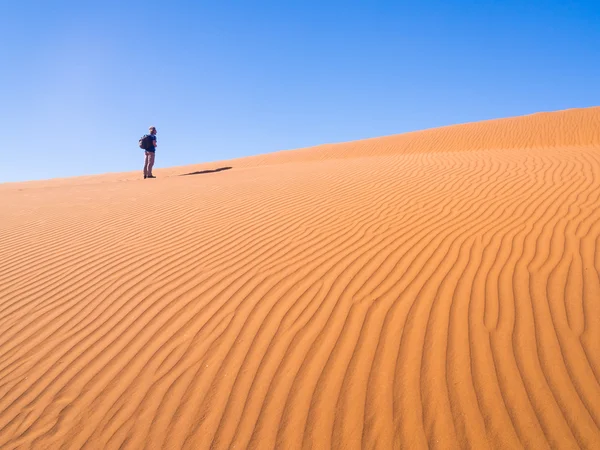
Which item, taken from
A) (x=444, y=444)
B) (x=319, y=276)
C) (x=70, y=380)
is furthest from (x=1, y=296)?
(x=444, y=444)

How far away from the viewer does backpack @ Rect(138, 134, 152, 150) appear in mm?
14391

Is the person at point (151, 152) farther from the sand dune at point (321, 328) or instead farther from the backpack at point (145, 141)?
the sand dune at point (321, 328)

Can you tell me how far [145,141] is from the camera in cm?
1444

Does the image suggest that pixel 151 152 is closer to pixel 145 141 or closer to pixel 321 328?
pixel 145 141

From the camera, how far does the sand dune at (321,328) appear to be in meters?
2.37

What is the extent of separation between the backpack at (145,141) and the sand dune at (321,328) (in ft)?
28.4

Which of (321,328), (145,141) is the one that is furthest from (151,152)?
(321,328)

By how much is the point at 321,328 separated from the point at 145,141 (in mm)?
13336

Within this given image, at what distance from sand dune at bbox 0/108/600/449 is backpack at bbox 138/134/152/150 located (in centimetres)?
866

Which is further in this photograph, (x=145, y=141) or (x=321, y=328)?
(x=145, y=141)

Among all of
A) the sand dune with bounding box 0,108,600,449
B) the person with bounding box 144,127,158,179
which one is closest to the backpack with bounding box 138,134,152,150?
the person with bounding box 144,127,158,179

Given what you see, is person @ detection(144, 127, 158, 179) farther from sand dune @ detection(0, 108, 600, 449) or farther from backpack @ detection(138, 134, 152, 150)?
sand dune @ detection(0, 108, 600, 449)

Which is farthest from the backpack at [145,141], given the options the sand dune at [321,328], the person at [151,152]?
the sand dune at [321,328]

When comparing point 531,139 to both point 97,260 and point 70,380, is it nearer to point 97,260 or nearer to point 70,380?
point 97,260
